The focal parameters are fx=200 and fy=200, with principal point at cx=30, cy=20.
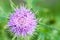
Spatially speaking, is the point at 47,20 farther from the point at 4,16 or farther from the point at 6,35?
the point at 4,16

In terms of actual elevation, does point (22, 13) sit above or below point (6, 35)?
above

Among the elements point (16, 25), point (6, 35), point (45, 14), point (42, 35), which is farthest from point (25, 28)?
point (45, 14)

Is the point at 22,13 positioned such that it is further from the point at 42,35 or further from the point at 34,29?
the point at 42,35

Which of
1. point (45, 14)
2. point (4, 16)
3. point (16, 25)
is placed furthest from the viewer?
point (45, 14)

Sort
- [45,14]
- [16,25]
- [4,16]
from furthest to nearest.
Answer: [45,14] → [4,16] → [16,25]

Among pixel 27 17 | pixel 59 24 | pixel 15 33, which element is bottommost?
pixel 59 24

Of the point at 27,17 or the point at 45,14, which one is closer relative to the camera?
the point at 27,17
